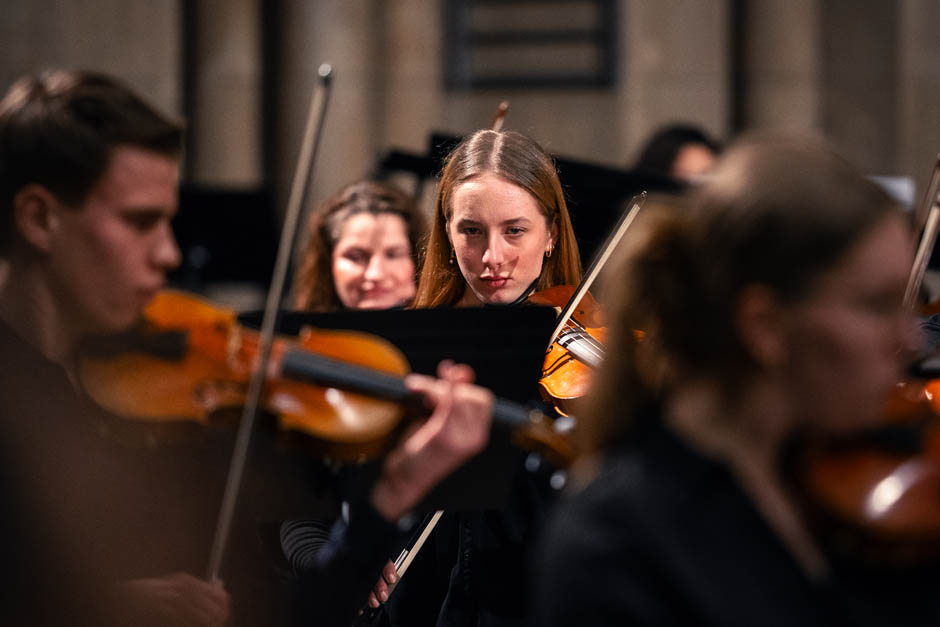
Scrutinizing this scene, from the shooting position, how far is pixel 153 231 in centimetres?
151

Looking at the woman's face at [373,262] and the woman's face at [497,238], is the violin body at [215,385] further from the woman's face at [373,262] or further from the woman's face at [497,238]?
the woman's face at [373,262]

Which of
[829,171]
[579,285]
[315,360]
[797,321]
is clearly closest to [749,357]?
[797,321]

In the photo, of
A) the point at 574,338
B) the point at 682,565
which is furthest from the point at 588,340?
the point at 682,565

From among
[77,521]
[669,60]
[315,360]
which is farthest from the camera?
[669,60]

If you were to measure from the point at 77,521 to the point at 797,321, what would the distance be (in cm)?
88

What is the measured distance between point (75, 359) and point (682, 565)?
850mm

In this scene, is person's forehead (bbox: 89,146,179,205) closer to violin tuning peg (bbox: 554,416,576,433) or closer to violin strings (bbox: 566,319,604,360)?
violin tuning peg (bbox: 554,416,576,433)

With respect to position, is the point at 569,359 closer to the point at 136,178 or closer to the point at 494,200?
the point at 494,200

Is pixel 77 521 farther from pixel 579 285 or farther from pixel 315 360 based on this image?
pixel 579 285

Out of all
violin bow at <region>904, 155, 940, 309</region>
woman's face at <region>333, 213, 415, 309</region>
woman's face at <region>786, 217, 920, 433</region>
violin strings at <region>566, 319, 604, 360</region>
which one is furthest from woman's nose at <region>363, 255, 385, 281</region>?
woman's face at <region>786, 217, 920, 433</region>

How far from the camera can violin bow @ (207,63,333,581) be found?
4.97 feet

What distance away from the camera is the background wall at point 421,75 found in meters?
6.20

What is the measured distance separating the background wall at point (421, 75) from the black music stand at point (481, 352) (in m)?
4.45

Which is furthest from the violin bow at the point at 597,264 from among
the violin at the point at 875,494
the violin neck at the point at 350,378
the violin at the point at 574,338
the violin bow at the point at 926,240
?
the violin at the point at 875,494
